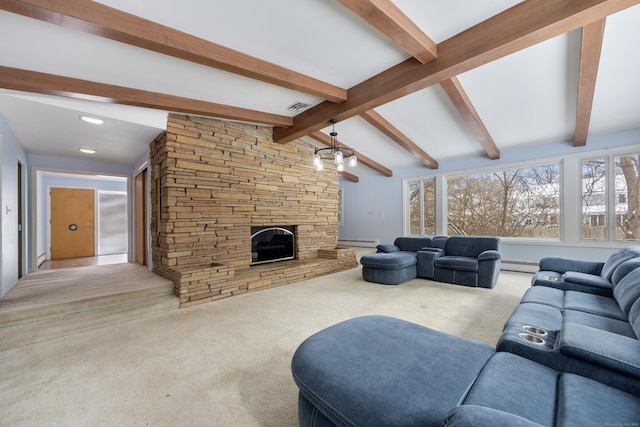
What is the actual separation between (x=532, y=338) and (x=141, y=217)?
20.3 ft

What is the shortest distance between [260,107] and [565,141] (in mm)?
5591

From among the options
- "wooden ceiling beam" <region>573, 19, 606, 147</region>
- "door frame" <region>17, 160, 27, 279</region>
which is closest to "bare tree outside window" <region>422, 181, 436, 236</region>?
"wooden ceiling beam" <region>573, 19, 606, 147</region>

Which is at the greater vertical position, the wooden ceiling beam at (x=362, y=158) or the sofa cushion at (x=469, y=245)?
the wooden ceiling beam at (x=362, y=158)

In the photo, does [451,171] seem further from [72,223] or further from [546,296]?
[72,223]

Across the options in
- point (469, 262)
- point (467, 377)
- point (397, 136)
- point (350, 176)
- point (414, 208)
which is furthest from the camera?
point (350, 176)

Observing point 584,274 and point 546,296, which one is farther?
point 584,274

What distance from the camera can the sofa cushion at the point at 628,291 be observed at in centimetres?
180

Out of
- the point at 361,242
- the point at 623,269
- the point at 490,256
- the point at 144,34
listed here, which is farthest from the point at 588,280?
the point at 361,242

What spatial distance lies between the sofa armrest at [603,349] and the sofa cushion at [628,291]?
2.70 feet

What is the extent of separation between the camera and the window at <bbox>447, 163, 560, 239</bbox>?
205 inches

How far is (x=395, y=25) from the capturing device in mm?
2299

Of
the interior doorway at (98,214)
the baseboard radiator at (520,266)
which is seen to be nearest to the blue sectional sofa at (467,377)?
the baseboard radiator at (520,266)

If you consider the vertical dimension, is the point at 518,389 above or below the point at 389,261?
above

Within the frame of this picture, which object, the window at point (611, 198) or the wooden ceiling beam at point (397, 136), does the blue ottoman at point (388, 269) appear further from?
the window at point (611, 198)
